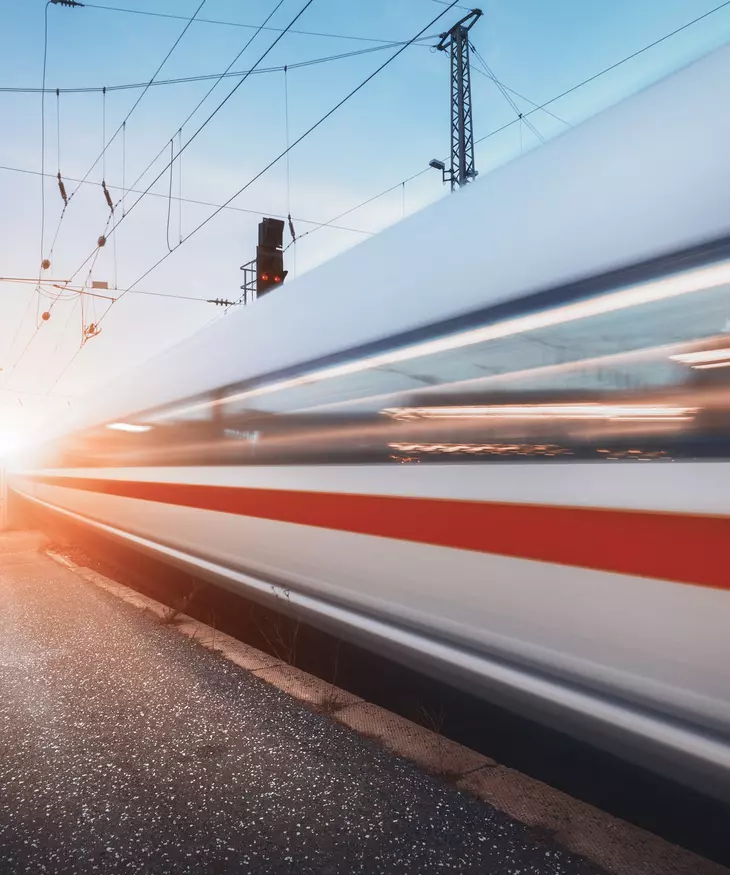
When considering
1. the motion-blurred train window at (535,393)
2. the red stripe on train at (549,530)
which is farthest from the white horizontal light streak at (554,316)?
the red stripe on train at (549,530)

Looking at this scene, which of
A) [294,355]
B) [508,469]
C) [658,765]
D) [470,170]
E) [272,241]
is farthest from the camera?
[470,170]

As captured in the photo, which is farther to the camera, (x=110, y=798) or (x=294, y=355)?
(x=294, y=355)

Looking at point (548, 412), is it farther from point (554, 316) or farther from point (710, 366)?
point (710, 366)

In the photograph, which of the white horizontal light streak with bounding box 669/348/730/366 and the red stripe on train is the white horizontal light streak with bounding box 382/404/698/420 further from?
the red stripe on train

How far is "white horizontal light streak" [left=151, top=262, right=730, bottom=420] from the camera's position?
2010 millimetres

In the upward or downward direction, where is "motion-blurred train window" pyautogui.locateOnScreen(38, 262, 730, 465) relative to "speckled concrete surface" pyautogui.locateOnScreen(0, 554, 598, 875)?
upward

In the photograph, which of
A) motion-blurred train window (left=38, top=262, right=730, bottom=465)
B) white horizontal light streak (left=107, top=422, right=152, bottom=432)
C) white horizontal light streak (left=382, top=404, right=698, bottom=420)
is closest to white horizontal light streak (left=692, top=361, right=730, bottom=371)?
motion-blurred train window (left=38, top=262, right=730, bottom=465)

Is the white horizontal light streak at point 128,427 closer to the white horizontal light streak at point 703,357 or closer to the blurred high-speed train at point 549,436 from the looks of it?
the blurred high-speed train at point 549,436

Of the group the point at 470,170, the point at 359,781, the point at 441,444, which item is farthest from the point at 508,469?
the point at 470,170

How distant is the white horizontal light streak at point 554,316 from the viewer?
6.59ft

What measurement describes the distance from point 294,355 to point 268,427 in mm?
479

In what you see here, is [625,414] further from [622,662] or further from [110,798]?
[110,798]

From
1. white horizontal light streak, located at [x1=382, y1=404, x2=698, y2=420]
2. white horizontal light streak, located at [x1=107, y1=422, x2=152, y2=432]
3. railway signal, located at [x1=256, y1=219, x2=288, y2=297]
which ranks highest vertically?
railway signal, located at [x1=256, y1=219, x2=288, y2=297]

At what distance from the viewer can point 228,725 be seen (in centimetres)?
321
